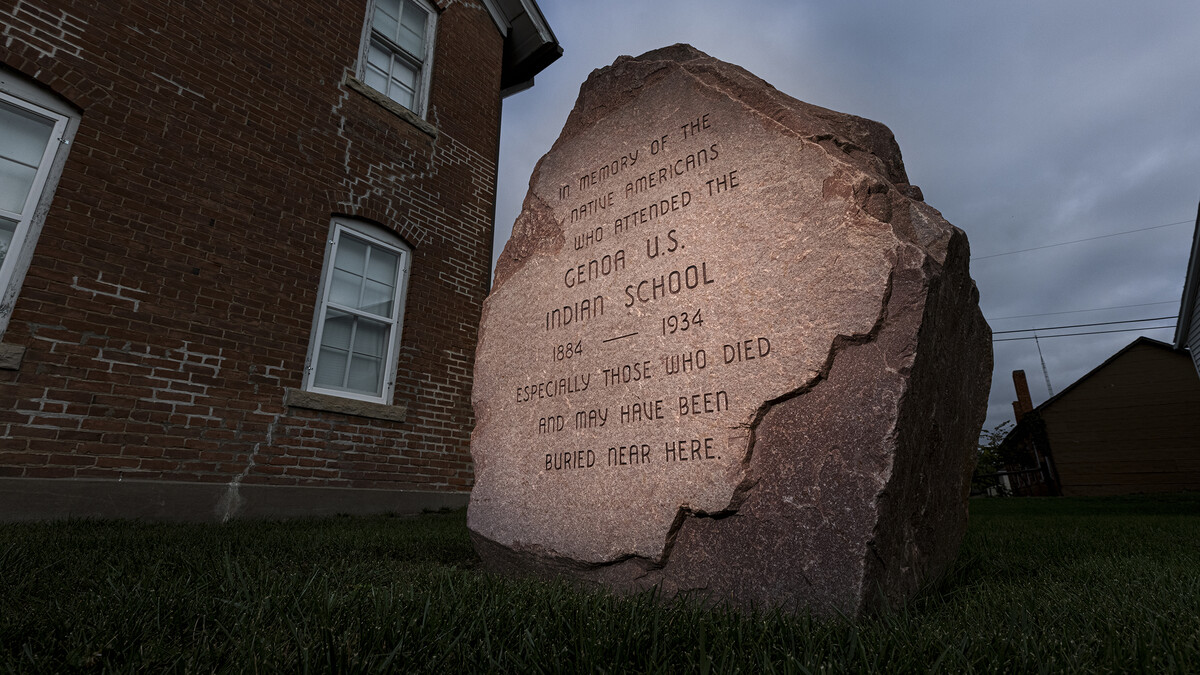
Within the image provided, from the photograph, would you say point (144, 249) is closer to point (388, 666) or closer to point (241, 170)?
point (241, 170)

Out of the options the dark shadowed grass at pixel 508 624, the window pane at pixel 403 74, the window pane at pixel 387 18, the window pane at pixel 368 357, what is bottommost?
the dark shadowed grass at pixel 508 624

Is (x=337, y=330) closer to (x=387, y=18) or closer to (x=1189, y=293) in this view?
(x=387, y=18)

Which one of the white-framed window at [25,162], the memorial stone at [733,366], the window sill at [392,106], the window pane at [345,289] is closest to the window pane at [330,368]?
the window pane at [345,289]

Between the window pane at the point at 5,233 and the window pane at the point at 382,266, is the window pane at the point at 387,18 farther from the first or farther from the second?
the window pane at the point at 5,233

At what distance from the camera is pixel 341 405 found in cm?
584

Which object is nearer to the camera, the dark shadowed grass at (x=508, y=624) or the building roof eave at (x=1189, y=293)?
the dark shadowed grass at (x=508, y=624)

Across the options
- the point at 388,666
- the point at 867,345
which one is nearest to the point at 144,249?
the point at 388,666

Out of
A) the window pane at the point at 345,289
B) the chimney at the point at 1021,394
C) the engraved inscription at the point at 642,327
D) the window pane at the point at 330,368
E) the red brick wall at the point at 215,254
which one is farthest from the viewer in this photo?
the chimney at the point at 1021,394

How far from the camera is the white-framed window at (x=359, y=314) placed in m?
6.03

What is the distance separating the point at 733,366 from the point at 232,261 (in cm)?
480

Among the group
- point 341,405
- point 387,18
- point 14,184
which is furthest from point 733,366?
point 387,18

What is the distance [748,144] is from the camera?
2738 millimetres

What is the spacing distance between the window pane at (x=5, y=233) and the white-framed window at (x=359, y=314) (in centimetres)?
218

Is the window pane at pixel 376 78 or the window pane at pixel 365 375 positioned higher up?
the window pane at pixel 376 78
